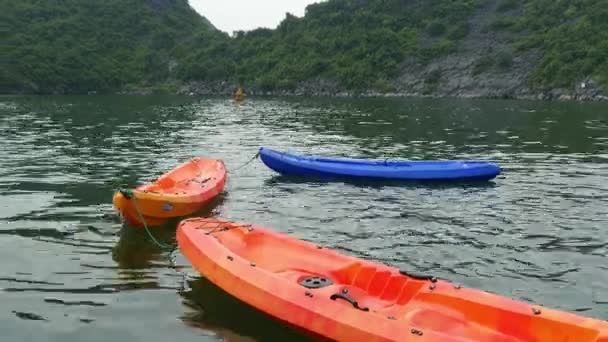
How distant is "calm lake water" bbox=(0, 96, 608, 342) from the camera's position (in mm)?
7707

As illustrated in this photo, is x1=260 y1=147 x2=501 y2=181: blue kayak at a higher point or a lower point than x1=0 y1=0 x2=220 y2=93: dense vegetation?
lower

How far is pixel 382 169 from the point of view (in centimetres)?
1641

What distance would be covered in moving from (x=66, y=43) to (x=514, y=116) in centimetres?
9602

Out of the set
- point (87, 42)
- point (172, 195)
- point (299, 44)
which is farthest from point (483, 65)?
point (87, 42)

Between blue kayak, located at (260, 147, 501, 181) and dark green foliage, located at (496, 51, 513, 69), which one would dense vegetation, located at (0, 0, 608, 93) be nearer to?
dark green foliage, located at (496, 51, 513, 69)

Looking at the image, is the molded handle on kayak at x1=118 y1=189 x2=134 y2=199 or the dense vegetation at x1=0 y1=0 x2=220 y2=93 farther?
the dense vegetation at x1=0 y1=0 x2=220 y2=93

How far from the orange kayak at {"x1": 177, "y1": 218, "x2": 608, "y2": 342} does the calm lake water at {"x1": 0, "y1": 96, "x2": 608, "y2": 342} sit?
58 cm

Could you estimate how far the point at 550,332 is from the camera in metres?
6.02

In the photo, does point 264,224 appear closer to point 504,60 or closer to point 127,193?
point 127,193

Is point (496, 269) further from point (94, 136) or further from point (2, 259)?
point (94, 136)

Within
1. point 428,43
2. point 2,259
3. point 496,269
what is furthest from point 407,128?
point 428,43

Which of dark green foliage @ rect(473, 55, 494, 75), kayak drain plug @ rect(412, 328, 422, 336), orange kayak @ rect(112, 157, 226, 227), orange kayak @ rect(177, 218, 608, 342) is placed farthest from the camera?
dark green foliage @ rect(473, 55, 494, 75)

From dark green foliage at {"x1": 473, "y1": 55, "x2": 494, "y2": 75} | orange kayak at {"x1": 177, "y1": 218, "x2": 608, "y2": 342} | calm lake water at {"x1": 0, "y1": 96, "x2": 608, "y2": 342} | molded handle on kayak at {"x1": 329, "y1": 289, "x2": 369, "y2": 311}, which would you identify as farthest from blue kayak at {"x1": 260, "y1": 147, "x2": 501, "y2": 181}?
dark green foliage at {"x1": 473, "y1": 55, "x2": 494, "y2": 75}

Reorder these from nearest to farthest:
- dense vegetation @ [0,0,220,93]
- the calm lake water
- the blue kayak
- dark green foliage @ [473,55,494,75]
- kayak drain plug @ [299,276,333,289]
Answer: kayak drain plug @ [299,276,333,289], the calm lake water, the blue kayak, dark green foliage @ [473,55,494,75], dense vegetation @ [0,0,220,93]
